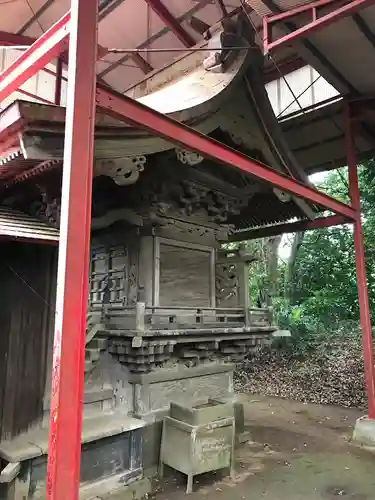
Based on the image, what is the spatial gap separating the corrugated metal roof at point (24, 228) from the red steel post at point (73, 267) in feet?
5.23

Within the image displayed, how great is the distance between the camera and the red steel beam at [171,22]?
916 centimetres

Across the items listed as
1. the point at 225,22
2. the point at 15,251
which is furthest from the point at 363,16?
the point at 15,251

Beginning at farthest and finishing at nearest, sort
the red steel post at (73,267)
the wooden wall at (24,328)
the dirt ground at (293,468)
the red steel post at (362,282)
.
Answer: the red steel post at (362,282), the dirt ground at (293,468), the wooden wall at (24,328), the red steel post at (73,267)

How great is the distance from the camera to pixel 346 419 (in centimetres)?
931

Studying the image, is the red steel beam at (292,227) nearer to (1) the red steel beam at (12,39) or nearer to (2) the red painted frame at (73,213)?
(2) the red painted frame at (73,213)

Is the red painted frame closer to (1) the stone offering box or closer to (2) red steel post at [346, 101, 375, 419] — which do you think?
(1) the stone offering box

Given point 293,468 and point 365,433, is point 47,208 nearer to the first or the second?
point 293,468

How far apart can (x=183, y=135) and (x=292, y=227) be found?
526 cm

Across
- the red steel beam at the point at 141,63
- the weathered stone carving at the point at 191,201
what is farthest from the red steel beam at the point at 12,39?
the weathered stone carving at the point at 191,201

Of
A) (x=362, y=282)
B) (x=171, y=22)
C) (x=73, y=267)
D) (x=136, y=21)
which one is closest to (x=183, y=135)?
(x=73, y=267)

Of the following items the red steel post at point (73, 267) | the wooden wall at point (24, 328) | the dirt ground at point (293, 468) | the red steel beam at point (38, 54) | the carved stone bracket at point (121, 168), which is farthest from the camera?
the dirt ground at point (293, 468)

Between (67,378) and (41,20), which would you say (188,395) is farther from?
(41,20)

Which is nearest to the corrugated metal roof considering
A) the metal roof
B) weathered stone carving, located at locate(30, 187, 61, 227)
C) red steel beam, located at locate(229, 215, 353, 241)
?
weathered stone carving, located at locate(30, 187, 61, 227)

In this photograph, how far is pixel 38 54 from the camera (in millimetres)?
3207
